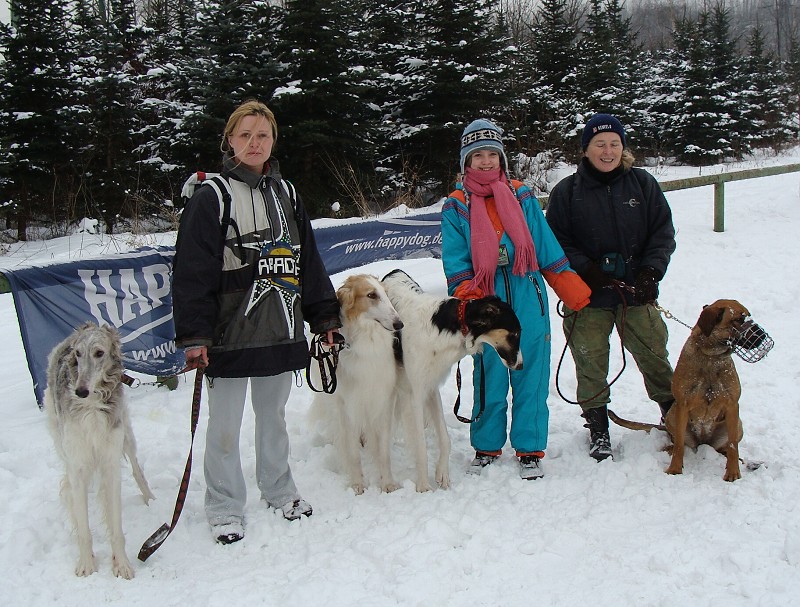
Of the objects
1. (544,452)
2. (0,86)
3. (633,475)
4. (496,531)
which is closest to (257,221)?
(496,531)

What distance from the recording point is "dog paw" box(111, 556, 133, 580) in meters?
2.78

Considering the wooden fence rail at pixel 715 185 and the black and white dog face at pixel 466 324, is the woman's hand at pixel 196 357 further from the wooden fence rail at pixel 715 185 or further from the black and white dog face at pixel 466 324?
the wooden fence rail at pixel 715 185

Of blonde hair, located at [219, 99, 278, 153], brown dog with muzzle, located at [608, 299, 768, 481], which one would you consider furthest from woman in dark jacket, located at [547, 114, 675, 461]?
blonde hair, located at [219, 99, 278, 153]

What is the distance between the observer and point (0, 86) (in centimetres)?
1373

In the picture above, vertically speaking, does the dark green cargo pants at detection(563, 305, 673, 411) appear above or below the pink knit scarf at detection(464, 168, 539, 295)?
below

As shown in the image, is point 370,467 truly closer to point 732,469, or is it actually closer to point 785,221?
point 732,469

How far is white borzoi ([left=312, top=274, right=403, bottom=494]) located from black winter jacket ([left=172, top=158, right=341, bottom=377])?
47cm

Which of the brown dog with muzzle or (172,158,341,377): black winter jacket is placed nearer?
(172,158,341,377): black winter jacket

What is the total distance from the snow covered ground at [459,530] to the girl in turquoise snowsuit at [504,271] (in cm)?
27

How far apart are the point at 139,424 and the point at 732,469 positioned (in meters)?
3.99

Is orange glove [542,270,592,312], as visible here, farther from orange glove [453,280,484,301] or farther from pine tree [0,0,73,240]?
pine tree [0,0,73,240]

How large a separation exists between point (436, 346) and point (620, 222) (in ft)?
4.65

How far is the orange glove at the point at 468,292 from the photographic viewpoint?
3.59m

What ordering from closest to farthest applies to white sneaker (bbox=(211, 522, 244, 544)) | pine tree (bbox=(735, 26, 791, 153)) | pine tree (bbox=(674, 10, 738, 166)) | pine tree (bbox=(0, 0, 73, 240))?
white sneaker (bbox=(211, 522, 244, 544))
pine tree (bbox=(0, 0, 73, 240))
pine tree (bbox=(674, 10, 738, 166))
pine tree (bbox=(735, 26, 791, 153))
